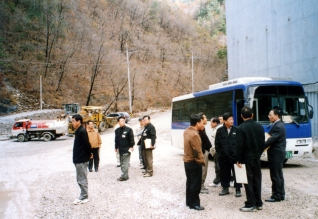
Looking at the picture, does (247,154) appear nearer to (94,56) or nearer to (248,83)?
(248,83)

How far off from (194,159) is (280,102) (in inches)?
220

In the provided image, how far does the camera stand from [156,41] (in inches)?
2603

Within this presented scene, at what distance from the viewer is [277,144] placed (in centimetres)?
591

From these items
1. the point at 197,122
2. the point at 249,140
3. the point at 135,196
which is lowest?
the point at 135,196

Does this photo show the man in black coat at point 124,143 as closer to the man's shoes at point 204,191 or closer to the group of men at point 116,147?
the group of men at point 116,147

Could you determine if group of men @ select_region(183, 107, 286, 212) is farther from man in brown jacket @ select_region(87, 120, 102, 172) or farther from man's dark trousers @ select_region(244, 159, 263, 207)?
man in brown jacket @ select_region(87, 120, 102, 172)

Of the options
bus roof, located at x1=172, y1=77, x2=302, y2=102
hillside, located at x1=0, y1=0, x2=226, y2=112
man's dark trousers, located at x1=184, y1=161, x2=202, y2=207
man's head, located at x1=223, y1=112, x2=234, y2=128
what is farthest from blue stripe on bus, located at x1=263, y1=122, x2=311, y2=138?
hillside, located at x1=0, y1=0, x2=226, y2=112

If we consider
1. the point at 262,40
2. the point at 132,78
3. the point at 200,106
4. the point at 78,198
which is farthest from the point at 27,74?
the point at 78,198

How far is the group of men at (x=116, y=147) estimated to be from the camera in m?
6.16

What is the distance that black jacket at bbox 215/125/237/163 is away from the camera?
6035 millimetres

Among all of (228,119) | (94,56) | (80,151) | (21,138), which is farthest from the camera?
(94,56)

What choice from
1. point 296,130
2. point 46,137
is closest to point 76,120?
point 296,130

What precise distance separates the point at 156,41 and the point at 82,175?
6243 cm

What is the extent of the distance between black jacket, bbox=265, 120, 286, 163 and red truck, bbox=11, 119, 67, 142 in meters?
21.4
